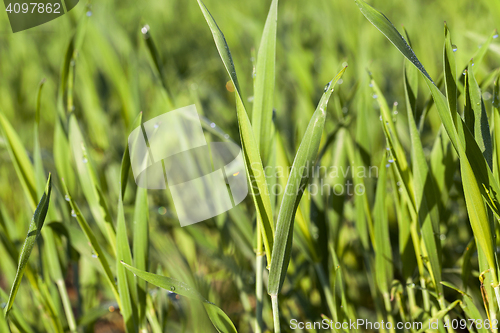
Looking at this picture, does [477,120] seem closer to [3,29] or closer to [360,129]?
[360,129]

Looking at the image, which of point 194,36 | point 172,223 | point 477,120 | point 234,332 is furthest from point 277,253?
point 194,36

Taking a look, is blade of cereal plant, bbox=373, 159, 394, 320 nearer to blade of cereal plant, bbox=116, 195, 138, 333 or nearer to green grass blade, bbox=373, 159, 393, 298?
green grass blade, bbox=373, 159, 393, 298

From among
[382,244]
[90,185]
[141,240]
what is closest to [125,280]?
[141,240]

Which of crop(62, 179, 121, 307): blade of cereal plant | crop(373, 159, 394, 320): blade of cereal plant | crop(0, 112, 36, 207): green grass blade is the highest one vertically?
crop(0, 112, 36, 207): green grass blade

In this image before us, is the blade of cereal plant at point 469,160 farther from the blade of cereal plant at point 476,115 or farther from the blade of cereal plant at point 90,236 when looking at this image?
the blade of cereal plant at point 90,236

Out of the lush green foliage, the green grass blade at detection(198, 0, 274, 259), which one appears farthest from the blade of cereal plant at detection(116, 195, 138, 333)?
the green grass blade at detection(198, 0, 274, 259)

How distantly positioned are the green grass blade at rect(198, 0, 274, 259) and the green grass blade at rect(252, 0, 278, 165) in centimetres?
4

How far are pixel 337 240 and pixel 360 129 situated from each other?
6.3 inches

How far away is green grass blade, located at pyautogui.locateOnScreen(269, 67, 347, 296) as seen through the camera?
10.4 inches

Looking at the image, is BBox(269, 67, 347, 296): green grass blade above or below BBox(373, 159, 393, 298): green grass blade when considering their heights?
above

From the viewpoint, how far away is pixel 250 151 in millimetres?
282

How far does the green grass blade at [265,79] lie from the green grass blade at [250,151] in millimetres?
38

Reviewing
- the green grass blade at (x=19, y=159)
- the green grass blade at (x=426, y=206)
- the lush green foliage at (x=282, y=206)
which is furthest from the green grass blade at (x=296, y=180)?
the green grass blade at (x=19, y=159)

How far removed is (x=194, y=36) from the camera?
157 centimetres
